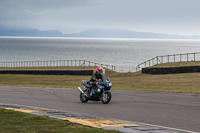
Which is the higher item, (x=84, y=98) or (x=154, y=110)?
(x=84, y=98)

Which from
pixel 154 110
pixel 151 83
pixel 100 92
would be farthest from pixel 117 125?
pixel 151 83

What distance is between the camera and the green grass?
8.28m

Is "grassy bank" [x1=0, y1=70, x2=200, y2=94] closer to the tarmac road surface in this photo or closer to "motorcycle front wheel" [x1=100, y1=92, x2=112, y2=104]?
the tarmac road surface

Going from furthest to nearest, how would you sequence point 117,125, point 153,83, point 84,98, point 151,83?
point 151,83, point 153,83, point 84,98, point 117,125

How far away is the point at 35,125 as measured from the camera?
903cm

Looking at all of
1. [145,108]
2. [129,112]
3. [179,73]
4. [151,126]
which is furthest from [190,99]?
[179,73]

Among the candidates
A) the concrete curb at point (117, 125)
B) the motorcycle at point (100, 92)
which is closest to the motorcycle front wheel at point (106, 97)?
the motorcycle at point (100, 92)

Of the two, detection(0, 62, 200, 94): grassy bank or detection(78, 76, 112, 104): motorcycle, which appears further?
detection(0, 62, 200, 94): grassy bank

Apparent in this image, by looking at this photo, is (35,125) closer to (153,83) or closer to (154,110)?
(154,110)

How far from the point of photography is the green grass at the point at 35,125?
27.2ft

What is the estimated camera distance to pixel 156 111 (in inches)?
479

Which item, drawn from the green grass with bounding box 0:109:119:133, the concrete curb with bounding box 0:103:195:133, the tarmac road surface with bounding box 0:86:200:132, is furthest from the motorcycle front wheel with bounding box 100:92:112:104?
the green grass with bounding box 0:109:119:133

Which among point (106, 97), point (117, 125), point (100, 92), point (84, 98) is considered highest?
point (100, 92)

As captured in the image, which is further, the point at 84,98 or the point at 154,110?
the point at 84,98
